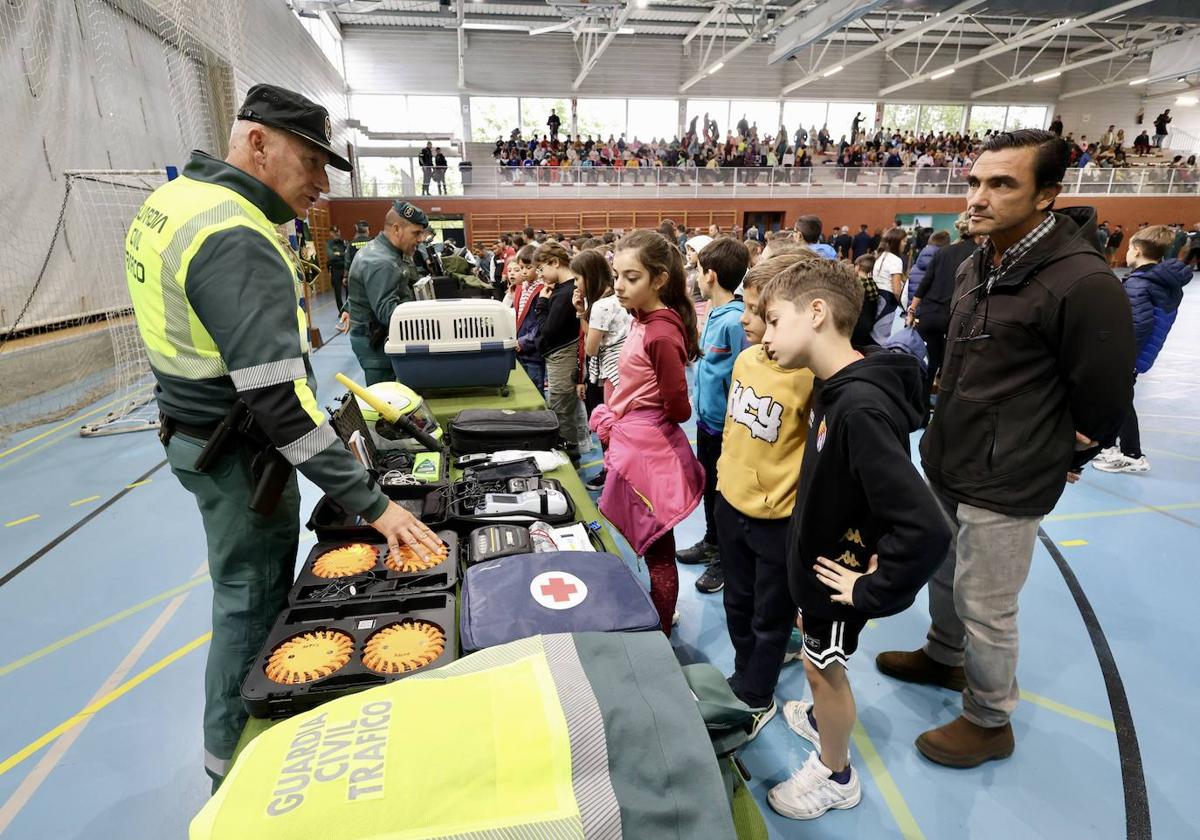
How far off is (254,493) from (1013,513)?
2275 millimetres

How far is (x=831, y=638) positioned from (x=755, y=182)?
2038 cm

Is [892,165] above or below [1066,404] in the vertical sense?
above

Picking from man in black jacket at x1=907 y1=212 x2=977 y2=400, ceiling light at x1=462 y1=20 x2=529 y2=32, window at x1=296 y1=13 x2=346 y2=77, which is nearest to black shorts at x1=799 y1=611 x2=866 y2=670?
man in black jacket at x1=907 y1=212 x2=977 y2=400

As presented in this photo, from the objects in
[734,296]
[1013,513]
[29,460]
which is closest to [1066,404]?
[1013,513]

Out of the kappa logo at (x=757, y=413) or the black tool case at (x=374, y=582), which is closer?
the black tool case at (x=374, y=582)

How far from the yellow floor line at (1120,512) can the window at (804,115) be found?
22902 millimetres

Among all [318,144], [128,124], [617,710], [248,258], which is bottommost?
[617,710]

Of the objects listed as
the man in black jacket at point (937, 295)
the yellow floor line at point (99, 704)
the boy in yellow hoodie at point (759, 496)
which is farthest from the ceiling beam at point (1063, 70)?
the yellow floor line at point (99, 704)

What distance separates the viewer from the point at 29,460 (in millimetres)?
4836

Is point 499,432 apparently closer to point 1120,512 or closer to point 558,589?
point 558,589

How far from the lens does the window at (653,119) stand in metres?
22.8

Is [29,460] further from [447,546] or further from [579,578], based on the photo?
[579,578]

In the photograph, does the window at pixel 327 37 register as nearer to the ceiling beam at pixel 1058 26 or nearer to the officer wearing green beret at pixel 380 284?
the officer wearing green beret at pixel 380 284

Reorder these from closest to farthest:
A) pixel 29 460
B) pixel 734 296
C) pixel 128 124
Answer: pixel 734 296 < pixel 29 460 < pixel 128 124
